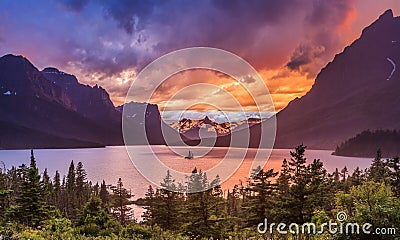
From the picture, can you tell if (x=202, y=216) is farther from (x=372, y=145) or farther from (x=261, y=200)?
(x=372, y=145)

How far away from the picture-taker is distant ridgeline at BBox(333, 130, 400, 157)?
14250 centimetres

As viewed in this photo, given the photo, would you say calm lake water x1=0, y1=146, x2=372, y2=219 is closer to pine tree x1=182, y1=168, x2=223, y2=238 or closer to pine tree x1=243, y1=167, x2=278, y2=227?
pine tree x1=243, y1=167, x2=278, y2=227

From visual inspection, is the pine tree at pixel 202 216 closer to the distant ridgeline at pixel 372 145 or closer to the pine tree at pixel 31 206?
the pine tree at pixel 31 206

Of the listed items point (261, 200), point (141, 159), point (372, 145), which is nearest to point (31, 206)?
point (261, 200)

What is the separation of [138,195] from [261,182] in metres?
37.2

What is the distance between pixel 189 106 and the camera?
13461mm

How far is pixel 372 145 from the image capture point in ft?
491

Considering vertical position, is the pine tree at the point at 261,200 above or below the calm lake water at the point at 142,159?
above

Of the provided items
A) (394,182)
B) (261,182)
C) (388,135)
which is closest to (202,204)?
(261,182)

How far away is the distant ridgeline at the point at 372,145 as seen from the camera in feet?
468

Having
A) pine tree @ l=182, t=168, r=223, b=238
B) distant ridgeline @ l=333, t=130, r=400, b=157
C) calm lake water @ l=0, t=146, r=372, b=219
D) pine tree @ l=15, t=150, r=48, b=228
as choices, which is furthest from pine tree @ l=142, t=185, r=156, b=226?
distant ridgeline @ l=333, t=130, r=400, b=157

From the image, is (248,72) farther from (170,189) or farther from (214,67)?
(170,189)

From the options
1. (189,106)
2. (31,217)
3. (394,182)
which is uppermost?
(189,106)

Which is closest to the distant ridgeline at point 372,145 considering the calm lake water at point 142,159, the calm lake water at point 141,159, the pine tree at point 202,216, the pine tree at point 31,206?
the calm lake water at point 141,159
